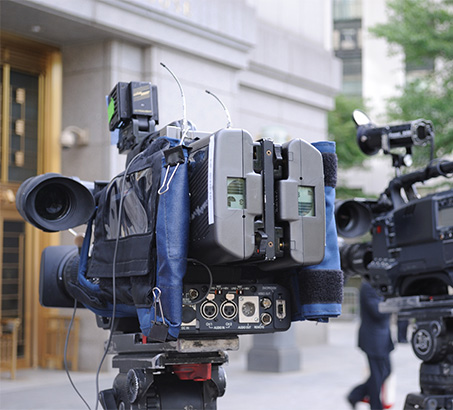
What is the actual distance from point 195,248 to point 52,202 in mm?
1088

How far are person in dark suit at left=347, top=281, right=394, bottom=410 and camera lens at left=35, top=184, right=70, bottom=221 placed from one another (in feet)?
14.0

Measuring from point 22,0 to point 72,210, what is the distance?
6328 mm

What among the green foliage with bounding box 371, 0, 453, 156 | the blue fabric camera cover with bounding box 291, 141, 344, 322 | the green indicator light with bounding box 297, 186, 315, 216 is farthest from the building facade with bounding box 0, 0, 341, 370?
the green foliage with bounding box 371, 0, 453, 156

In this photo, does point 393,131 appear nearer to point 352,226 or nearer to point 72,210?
point 352,226

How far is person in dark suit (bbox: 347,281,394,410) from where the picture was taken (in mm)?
7828

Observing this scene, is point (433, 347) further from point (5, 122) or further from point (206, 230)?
point (5, 122)

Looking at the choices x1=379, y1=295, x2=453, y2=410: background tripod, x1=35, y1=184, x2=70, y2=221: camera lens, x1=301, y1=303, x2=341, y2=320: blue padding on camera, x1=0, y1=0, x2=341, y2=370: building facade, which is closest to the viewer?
x1=301, y1=303, x2=341, y2=320: blue padding on camera

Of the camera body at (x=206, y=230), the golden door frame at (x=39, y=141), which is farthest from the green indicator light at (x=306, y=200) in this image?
the golden door frame at (x=39, y=141)

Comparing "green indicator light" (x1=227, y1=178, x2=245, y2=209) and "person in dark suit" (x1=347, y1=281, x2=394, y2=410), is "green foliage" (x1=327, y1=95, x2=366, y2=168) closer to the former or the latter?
"person in dark suit" (x1=347, y1=281, x2=394, y2=410)

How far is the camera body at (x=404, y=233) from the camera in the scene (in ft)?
18.6

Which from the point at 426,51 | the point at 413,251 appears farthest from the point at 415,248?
the point at 426,51

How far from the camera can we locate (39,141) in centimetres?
1165

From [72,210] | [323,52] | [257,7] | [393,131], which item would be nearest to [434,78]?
[323,52]

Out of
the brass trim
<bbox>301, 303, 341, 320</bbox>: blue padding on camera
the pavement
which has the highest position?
the brass trim
